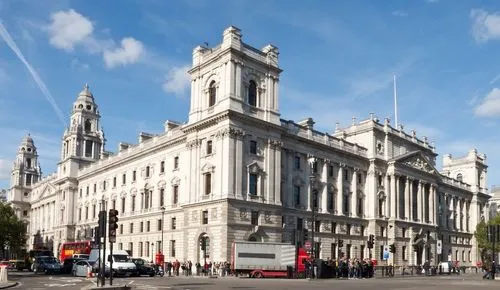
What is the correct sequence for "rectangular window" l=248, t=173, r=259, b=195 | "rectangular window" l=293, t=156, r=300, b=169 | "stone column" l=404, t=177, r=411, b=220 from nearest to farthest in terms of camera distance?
"rectangular window" l=248, t=173, r=259, b=195 → "rectangular window" l=293, t=156, r=300, b=169 → "stone column" l=404, t=177, r=411, b=220

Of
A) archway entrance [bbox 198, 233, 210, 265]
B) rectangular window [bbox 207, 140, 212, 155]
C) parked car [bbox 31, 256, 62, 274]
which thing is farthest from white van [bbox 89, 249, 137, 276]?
rectangular window [bbox 207, 140, 212, 155]

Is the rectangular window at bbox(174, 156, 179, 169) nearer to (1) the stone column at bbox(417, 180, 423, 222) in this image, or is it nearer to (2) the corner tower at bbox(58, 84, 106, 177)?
(2) the corner tower at bbox(58, 84, 106, 177)

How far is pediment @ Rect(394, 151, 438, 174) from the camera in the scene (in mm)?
81500

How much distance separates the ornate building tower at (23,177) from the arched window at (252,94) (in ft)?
315

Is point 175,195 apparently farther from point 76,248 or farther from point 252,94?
point 252,94

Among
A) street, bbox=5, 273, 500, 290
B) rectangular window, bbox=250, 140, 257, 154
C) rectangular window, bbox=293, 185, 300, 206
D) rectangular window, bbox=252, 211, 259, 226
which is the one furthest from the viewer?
rectangular window, bbox=293, 185, 300, 206

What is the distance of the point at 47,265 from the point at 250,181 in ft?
75.0

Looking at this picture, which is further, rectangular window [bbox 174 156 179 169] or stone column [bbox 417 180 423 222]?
stone column [bbox 417 180 423 222]

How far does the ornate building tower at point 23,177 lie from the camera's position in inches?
5477

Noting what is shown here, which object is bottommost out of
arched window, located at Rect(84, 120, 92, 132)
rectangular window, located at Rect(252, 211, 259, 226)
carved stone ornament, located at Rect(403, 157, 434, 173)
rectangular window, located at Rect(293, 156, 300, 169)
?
rectangular window, located at Rect(252, 211, 259, 226)

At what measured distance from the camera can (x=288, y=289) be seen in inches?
1171

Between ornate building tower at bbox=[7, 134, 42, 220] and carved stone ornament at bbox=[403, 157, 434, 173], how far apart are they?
312 feet

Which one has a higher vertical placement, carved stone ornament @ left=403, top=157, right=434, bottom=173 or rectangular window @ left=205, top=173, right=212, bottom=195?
carved stone ornament @ left=403, top=157, right=434, bottom=173

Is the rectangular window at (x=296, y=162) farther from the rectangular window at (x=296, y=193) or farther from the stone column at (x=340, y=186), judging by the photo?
the stone column at (x=340, y=186)
